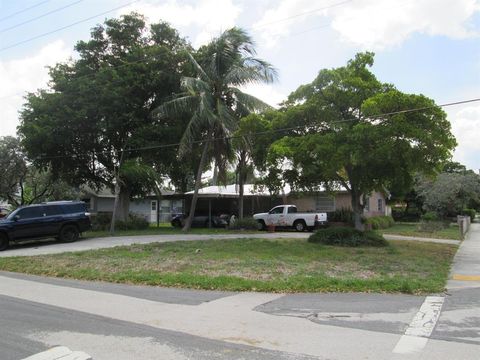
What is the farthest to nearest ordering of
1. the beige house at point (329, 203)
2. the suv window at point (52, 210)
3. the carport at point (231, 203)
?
the carport at point (231, 203)
the beige house at point (329, 203)
the suv window at point (52, 210)

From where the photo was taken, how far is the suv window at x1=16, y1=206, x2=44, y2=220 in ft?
71.6

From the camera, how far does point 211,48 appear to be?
29.0 meters

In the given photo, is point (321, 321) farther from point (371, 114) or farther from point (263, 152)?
point (263, 152)

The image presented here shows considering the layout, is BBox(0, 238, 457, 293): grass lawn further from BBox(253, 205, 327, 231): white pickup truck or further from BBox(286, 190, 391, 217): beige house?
BBox(286, 190, 391, 217): beige house

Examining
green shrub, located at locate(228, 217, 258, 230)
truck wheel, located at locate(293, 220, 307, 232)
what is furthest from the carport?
green shrub, located at locate(228, 217, 258, 230)

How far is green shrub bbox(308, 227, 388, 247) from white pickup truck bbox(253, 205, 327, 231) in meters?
9.50

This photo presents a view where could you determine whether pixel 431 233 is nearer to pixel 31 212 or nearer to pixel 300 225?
pixel 300 225

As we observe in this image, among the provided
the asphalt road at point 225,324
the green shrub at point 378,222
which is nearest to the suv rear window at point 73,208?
the asphalt road at point 225,324

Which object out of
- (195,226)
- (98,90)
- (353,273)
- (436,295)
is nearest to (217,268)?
(353,273)

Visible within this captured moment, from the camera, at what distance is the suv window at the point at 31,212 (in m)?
21.8

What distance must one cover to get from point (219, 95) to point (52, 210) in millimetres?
11759

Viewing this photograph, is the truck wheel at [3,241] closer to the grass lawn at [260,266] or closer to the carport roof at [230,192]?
the grass lawn at [260,266]

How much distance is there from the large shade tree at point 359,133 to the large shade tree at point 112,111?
39.2ft

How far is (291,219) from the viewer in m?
29.4
